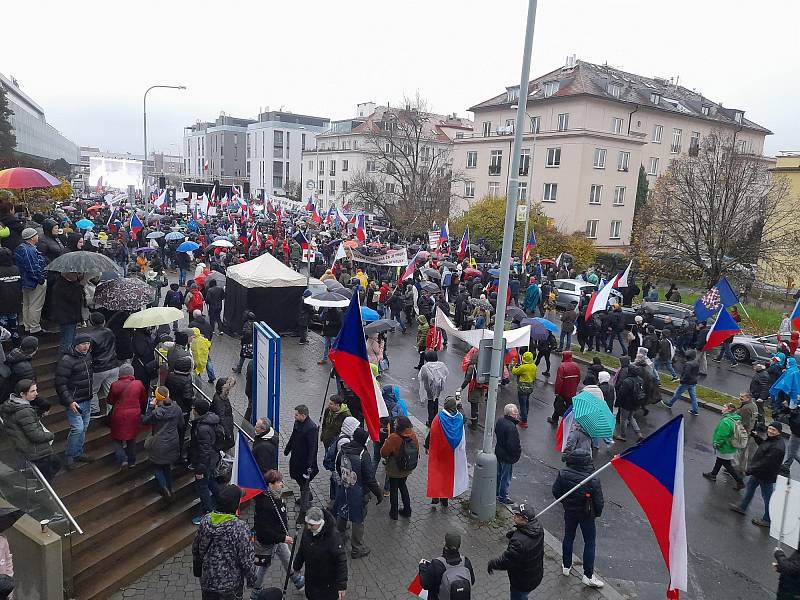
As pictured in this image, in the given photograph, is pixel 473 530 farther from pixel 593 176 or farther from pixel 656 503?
pixel 593 176

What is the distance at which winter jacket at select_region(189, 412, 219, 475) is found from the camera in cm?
725

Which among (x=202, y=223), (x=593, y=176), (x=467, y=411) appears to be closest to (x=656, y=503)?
(x=467, y=411)

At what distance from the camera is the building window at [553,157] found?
1745 inches

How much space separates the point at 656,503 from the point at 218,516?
4616 mm

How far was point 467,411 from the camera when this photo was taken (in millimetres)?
12758

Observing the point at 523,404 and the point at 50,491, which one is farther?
the point at 523,404

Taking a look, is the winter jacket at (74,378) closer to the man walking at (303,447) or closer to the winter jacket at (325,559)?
the man walking at (303,447)

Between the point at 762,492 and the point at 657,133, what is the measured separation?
45.6 m

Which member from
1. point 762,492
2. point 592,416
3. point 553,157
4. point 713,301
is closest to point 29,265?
point 592,416

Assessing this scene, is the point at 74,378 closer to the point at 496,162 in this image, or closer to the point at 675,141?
the point at 496,162

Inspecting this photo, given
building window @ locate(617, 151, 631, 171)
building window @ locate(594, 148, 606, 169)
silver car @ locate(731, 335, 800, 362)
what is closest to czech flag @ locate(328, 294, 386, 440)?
silver car @ locate(731, 335, 800, 362)

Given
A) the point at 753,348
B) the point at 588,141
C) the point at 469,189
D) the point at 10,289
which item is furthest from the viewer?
the point at 469,189

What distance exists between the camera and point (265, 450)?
7168 mm

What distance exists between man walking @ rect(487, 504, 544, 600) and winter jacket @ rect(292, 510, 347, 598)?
63.8 inches
